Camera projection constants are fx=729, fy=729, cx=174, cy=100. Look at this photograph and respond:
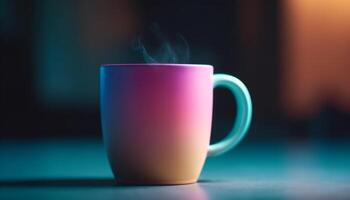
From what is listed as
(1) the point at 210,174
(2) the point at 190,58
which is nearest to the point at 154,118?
(1) the point at 210,174

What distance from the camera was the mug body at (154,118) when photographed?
53cm

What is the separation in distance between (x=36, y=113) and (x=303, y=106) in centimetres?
39

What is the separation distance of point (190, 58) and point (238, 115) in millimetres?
516

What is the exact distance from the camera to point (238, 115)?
0.57 m

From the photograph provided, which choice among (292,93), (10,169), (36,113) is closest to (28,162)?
(10,169)

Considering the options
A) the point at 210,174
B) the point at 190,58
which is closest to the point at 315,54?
the point at 190,58

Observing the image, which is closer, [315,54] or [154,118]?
[154,118]

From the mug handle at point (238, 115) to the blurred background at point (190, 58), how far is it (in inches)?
19.4

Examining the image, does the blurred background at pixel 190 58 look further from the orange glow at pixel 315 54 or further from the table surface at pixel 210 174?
the table surface at pixel 210 174

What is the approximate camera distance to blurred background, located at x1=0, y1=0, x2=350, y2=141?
1.07 metres

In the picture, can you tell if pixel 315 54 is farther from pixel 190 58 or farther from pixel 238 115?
pixel 238 115

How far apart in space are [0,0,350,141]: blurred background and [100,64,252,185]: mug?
0.52 meters

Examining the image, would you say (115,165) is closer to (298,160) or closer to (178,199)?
(178,199)

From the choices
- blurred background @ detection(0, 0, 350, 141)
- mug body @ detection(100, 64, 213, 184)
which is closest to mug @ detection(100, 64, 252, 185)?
mug body @ detection(100, 64, 213, 184)
